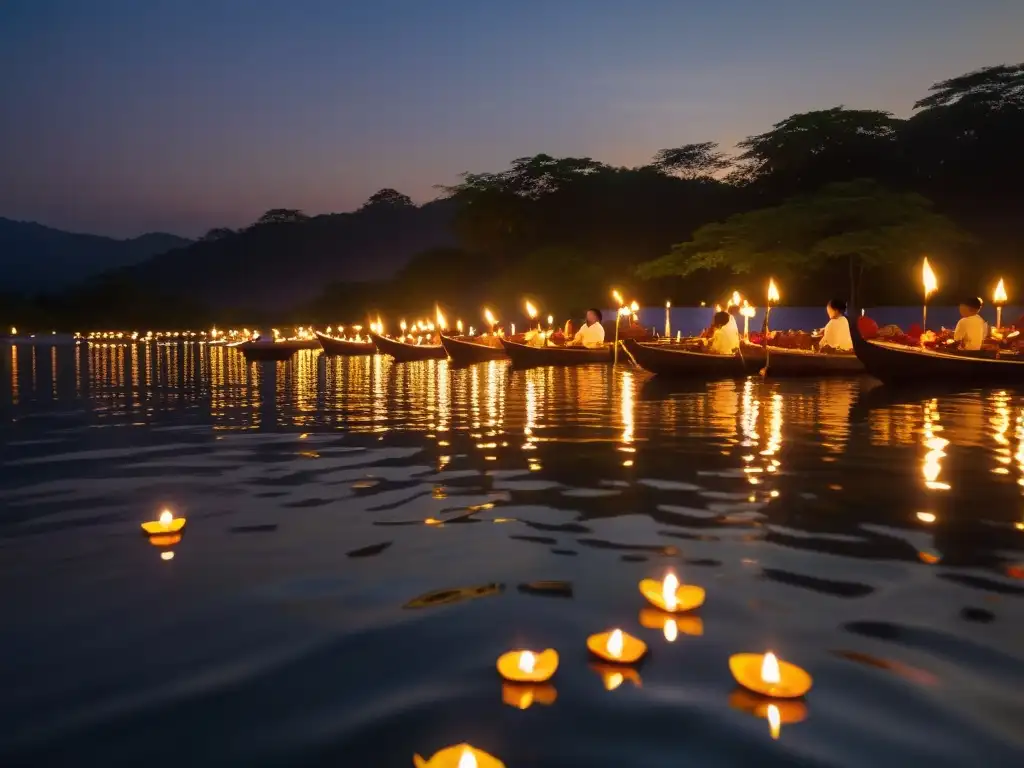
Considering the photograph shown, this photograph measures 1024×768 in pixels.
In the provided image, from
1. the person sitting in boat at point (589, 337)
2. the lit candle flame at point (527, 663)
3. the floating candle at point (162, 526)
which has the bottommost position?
the floating candle at point (162, 526)

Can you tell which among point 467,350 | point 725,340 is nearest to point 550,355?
point 467,350

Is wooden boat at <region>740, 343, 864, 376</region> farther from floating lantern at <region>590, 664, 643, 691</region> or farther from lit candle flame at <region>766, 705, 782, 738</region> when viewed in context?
lit candle flame at <region>766, 705, 782, 738</region>

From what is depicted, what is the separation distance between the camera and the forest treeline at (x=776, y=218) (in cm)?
3331

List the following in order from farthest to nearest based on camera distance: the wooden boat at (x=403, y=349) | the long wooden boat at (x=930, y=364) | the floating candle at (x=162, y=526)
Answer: the wooden boat at (x=403, y=349) → the long wooden boat at (x=930, y=364) → the floating candle at (x=162, y=526)

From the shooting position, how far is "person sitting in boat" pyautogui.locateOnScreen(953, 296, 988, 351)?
1650cm

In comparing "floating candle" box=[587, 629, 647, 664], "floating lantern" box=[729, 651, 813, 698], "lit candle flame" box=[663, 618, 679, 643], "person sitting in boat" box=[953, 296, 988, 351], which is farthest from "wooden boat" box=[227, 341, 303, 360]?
"floating lantern" box=[729, 651, 813, 698]

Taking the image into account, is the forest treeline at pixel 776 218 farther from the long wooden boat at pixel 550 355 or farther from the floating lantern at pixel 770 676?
the floating lantern at pixel 770 676

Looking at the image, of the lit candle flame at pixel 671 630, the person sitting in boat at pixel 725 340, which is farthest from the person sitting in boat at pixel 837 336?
the lit candle flame at pixel 671 630

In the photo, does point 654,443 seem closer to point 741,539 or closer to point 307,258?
point 741,539

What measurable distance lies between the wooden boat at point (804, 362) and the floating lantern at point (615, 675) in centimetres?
1707

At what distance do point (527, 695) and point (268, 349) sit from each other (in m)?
33.6

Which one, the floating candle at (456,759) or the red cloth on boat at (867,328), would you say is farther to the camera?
the red cloth on boat at (867,328)

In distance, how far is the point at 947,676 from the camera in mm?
3344

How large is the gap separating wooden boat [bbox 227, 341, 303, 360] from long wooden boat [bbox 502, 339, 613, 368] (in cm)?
1300
